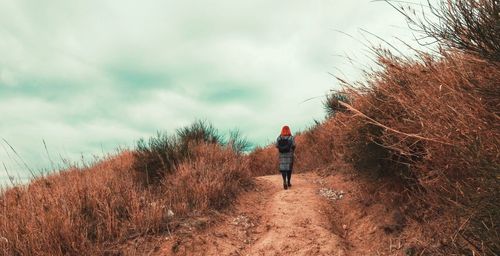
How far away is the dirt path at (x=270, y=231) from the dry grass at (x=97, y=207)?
0.46 m

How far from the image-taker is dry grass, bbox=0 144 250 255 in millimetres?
6574

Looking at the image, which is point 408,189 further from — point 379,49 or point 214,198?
point 214,198

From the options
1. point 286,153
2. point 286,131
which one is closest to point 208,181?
point 286,153

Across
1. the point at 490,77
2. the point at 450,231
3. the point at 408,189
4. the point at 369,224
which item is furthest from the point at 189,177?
the point at 490,77

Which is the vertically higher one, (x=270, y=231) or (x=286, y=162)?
(x=286, y=162)

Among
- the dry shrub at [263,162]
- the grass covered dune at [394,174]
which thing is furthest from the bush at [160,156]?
the dry shrub at [263,162]

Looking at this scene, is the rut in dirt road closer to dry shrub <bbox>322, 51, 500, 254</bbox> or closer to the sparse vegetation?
the sparse vegetation

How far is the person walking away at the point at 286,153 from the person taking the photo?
11.1m

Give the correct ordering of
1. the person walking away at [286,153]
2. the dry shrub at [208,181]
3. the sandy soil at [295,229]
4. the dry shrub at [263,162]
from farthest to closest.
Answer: the dry shrub at [263,162]
the person walking away at [286,153]
the dry shrub at [208,181]
the sandy soil at [295,229]

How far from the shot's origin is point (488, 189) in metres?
3.90

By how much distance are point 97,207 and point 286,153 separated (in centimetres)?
517

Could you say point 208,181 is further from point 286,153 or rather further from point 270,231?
point 286,153

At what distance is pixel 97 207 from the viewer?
766 centimetres

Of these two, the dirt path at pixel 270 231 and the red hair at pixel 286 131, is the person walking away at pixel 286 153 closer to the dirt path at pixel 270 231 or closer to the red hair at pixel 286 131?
the red hair at pixel 286 131
